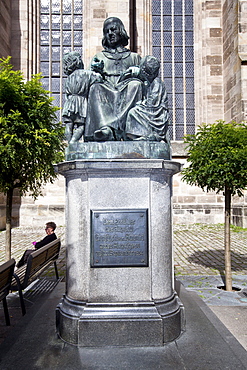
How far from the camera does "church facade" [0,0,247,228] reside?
47.7 feet

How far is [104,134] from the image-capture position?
3406 millimetres

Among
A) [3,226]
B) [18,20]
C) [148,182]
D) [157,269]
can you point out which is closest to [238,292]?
[157,269]

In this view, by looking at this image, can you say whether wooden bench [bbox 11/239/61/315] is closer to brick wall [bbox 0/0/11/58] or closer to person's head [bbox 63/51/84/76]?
person's head [bbox 63/51/84/76]

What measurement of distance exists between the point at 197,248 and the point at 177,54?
11.8 m

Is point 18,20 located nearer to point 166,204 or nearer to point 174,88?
point 174,88

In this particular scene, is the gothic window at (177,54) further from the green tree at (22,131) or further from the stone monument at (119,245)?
the stone monument at (119,245)

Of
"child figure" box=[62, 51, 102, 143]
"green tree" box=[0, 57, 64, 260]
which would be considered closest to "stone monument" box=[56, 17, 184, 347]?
"child figure" box=[62, 51, 102, 143]

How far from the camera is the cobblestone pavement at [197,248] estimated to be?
6.81m

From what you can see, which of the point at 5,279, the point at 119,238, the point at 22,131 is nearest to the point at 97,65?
the point at 119,238

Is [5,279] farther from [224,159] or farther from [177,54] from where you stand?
[177,54]

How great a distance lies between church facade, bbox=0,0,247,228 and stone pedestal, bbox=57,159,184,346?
11403mm

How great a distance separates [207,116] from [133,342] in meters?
14.7

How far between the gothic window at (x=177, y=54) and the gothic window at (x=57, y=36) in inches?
162

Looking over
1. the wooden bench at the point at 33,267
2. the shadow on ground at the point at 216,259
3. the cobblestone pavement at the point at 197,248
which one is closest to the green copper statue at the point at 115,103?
the wooden bench at the point at 33,267
